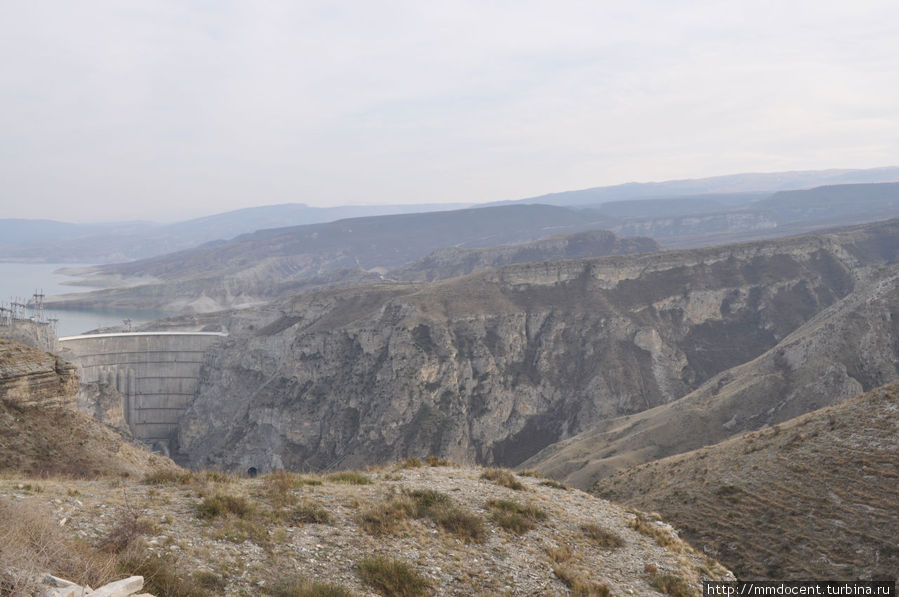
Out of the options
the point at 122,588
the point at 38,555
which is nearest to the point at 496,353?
the point at 122,588

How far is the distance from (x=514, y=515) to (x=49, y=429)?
712 inches

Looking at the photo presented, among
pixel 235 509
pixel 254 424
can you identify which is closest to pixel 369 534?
pixel 235 509

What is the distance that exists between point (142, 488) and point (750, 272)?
107m

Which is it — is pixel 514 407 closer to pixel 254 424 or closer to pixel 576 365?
pixel 576 365

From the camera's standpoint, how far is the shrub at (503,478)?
63.4 ft

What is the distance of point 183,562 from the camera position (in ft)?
34.5

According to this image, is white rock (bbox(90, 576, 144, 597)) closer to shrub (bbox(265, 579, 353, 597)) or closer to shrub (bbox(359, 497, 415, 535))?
shrub (bbox(265, 579, 353, 597))

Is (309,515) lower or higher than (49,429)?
lower

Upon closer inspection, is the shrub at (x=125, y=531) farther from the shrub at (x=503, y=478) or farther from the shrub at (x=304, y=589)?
the shrub at (x=503, y=478)

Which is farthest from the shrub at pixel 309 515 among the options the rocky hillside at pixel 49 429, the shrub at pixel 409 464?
the rocky hillside at pixel 49 429

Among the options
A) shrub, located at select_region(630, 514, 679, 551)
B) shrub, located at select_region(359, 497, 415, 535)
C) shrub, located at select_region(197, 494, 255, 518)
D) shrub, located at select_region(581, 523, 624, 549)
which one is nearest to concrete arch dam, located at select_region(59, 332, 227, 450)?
shrub, located at select_region(197, 494, 255, 518)

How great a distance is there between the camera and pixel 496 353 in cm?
8875

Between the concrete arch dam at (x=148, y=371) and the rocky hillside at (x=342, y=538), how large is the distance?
297 ft

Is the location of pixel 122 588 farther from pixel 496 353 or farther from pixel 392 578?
pixel 496 353
